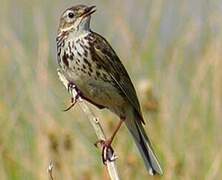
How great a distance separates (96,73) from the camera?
24.2 feet

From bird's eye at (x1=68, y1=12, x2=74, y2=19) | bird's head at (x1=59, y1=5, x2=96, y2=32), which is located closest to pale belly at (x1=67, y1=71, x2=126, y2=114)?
bird's head at (x1=59, y1=5, x2=96, y2=32)

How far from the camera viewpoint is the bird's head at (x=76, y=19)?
7.46 m

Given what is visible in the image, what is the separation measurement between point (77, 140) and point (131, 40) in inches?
35.9

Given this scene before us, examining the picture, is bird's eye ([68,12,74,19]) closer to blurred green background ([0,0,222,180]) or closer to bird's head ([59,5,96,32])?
bird's head ([59,5,96,32])

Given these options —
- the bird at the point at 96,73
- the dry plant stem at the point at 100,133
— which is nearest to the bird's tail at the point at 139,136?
the bird at the point at 96,73

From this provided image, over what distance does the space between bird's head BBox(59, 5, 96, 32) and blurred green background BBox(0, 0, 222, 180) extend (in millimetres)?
782

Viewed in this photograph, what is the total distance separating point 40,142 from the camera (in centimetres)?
806

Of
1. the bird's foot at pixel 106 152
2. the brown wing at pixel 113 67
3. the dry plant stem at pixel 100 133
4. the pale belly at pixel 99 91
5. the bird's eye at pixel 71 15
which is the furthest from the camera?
the bird's eye at pixel 71 15

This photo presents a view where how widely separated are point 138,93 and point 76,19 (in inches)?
43.9

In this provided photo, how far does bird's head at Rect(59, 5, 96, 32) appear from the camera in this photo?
7465mm

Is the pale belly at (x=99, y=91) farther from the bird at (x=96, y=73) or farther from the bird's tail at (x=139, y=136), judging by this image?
the bird's tail at (x=139, y=136)

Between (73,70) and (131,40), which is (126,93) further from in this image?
(131,40)

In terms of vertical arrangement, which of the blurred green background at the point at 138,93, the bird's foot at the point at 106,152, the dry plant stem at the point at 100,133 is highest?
the dry plant stem at the point at 100,133

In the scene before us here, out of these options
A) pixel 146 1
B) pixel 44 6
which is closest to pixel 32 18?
pixel 44 6
